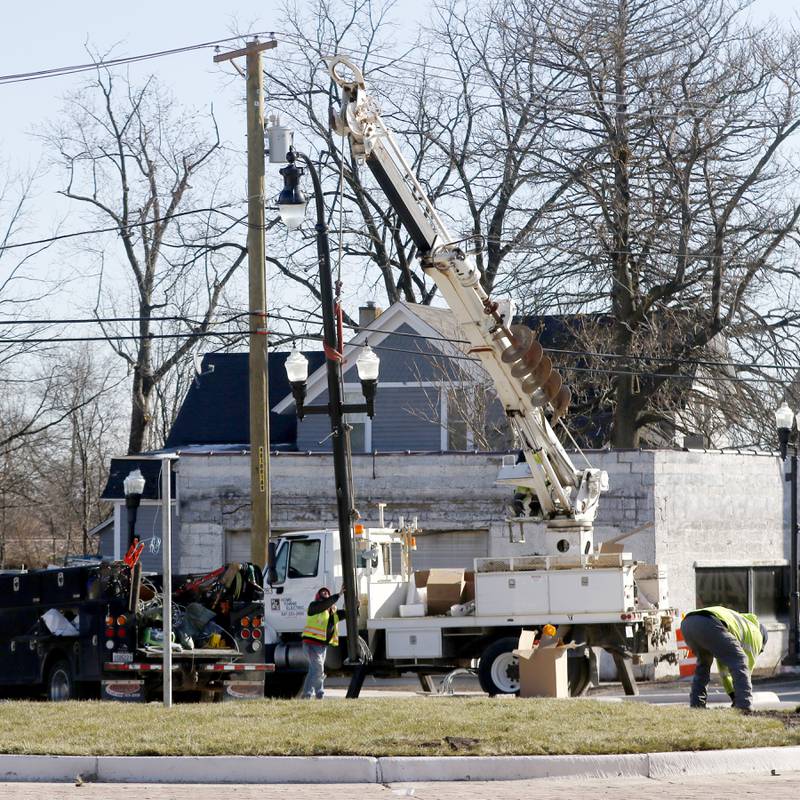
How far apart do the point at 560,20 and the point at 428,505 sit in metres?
Answer: 11.1

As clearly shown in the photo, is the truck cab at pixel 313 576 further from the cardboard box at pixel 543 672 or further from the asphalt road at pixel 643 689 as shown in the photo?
the cardboard box at pixel 543 672

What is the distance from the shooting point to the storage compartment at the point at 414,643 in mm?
19375

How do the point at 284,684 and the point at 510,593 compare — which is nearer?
the point at 510,593

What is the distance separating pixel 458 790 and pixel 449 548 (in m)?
16.6

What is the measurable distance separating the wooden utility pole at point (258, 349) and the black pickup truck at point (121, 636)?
4.65 feet

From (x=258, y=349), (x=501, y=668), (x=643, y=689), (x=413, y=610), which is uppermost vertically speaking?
(x=258, y=349)

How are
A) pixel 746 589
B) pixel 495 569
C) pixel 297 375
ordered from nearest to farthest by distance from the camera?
pixel 297 375
pixel 495 569
pixel 746 589

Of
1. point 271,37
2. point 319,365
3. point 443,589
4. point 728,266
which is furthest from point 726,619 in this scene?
point 319,365

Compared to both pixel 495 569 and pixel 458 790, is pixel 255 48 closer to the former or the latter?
pixel 495 569

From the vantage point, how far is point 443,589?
65.3 ft

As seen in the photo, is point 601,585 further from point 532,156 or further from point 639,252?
point 532,156

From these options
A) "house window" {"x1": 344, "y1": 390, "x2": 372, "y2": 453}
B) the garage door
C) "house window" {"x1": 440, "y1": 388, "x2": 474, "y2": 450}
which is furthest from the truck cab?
"house window" {"x1": 344, "y1": 390, "x2": 372, "y2": 453}

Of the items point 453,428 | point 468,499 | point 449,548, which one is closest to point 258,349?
point 468,499

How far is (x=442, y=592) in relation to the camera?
19.9 metres
